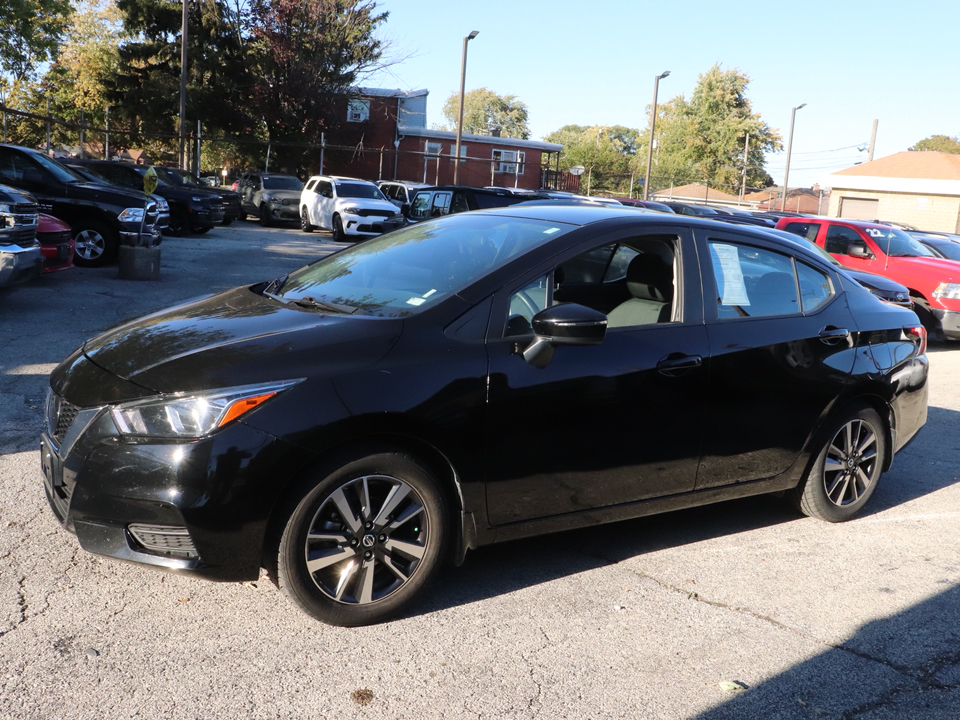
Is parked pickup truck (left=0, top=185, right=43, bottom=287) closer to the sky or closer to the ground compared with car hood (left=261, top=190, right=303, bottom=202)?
closer to the ground

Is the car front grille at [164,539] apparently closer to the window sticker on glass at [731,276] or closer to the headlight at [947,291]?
the window sticker on glass at [731,276]

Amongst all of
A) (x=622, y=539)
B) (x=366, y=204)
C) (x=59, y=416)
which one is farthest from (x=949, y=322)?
(x=366, y=204)

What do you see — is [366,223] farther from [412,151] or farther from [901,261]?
[412,151]

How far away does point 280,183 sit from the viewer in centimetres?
2883

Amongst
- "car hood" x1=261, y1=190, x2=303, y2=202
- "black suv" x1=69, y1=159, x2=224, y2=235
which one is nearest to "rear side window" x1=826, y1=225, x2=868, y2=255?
"black suv" x1=69, y1=159, x2=224, y2=235

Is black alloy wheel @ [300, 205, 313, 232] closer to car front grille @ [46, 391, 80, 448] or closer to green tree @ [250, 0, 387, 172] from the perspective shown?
green tree @ [250, 0, 387, 172]

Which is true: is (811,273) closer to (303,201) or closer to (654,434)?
(654,434)

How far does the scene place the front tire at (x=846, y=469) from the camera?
4891mm

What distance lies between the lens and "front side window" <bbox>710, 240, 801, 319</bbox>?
4.49m

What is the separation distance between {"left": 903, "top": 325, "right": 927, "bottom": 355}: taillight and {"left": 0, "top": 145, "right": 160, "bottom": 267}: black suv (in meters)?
10.9

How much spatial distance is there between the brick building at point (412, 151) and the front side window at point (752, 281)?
37.5 meters

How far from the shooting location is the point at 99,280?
1279 centimetres

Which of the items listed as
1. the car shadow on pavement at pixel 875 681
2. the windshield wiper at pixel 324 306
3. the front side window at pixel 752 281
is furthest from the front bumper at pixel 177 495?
the front side window at pixel 752 281

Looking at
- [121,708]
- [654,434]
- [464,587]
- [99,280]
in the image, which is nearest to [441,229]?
[654,434]
